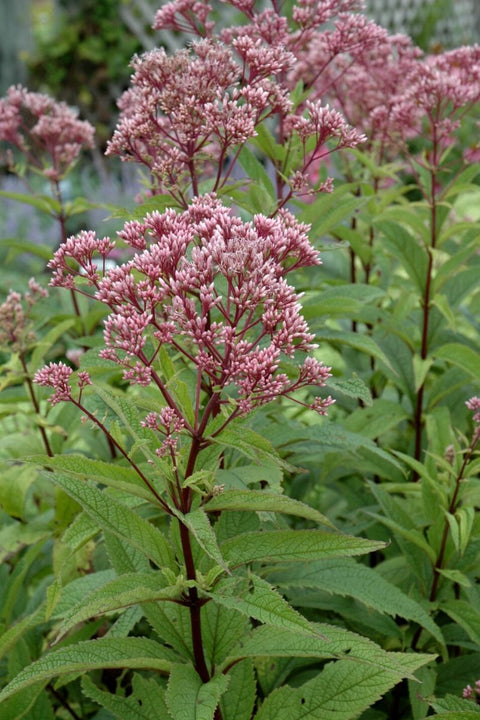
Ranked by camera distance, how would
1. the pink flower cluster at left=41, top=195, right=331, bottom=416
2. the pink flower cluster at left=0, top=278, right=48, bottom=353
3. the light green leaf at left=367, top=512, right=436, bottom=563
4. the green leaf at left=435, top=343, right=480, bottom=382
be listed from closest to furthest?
the pink flower cluster at left=41, top=195, right=331, bottom=416 < the light green leaf at left=367, top=512, right=436, bottom=563 < the green leaf at left=435, top=343, right=480, bottom=382 < the pink flower cluster at left=0, top=278, right=48, bottom=353

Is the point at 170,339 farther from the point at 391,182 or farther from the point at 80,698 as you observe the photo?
the point at 391,182

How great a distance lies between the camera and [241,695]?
67.4 inches

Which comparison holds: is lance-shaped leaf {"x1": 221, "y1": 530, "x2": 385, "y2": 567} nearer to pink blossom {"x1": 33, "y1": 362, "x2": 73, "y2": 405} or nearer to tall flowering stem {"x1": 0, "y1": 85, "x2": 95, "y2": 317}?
pink blossom {"x1": 33, "y1": 362, "x2": 73, "y2": 405}

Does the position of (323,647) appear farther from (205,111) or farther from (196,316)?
(205,111)

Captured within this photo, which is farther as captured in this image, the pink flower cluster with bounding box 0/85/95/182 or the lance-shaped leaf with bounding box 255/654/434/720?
the pink flower cluster with bounding box 0/85/95/182

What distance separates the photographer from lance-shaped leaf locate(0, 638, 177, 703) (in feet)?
4.57

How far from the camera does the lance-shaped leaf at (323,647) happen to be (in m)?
1.42

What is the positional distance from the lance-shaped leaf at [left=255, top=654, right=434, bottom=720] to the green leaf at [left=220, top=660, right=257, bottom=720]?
0.04 meters

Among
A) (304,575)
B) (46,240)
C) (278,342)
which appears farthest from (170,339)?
(46,240)

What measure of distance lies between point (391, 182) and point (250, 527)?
2635 mm

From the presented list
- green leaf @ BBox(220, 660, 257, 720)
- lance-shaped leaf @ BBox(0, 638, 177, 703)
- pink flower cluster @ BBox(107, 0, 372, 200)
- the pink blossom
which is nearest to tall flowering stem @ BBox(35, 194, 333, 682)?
the pink blossom

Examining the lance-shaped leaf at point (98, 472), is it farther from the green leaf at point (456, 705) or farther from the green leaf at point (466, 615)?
the green leaf at point (466, 615)

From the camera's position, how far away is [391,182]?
3924 millimetres

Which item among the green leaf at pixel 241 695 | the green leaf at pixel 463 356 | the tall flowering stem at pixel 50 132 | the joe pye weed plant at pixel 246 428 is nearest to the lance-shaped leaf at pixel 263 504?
the joe pye weed plant at pixel 246 428
